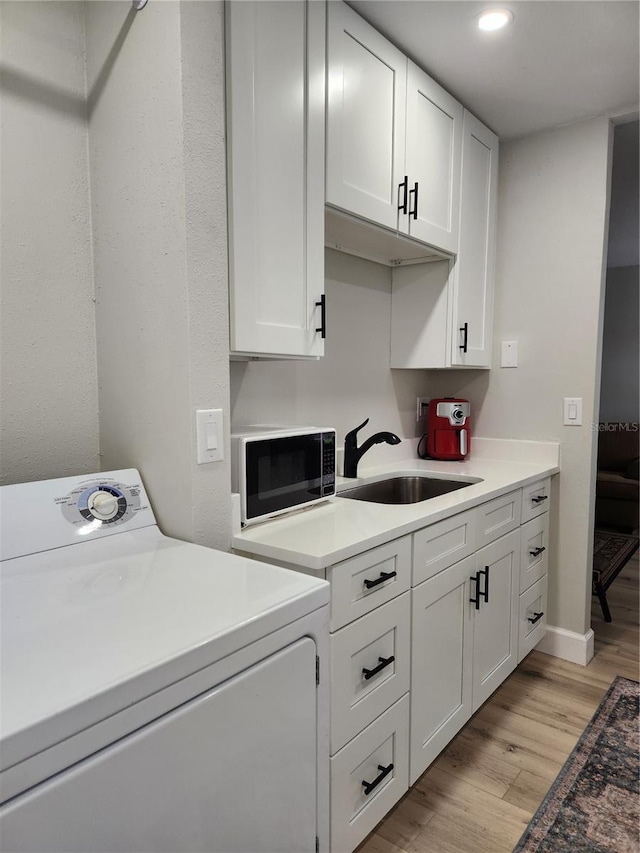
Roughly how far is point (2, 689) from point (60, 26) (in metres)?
1.57

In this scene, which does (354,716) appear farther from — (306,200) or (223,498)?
(306,200)

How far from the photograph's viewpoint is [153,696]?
71 centimetres

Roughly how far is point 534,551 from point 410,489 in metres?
0.62

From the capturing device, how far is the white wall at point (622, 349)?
19.4 ft

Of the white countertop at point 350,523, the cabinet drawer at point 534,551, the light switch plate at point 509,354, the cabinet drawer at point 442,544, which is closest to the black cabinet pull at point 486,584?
the cabinet drawer at point 442,544

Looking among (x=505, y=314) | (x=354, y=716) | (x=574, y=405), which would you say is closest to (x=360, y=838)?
(x=354, y=716)

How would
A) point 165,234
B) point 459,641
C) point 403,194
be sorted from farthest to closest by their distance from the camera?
point 403,194, point 459,641, point 165,234

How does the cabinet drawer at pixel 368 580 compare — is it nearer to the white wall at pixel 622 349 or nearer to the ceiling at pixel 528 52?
the ceiling at pixel 528 52

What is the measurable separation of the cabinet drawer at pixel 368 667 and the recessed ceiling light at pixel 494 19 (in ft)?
5.82

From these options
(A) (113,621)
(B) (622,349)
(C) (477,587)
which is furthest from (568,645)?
(B) (622,349)

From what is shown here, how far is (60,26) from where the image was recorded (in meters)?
1.40

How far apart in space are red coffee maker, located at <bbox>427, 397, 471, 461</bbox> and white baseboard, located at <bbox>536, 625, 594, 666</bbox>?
94cm

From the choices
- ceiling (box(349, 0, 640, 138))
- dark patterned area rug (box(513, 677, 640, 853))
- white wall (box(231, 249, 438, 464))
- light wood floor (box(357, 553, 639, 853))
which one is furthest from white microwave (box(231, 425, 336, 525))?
ceiling (box(349, 0, 640, 138))

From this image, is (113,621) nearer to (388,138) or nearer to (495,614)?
(495,614)
